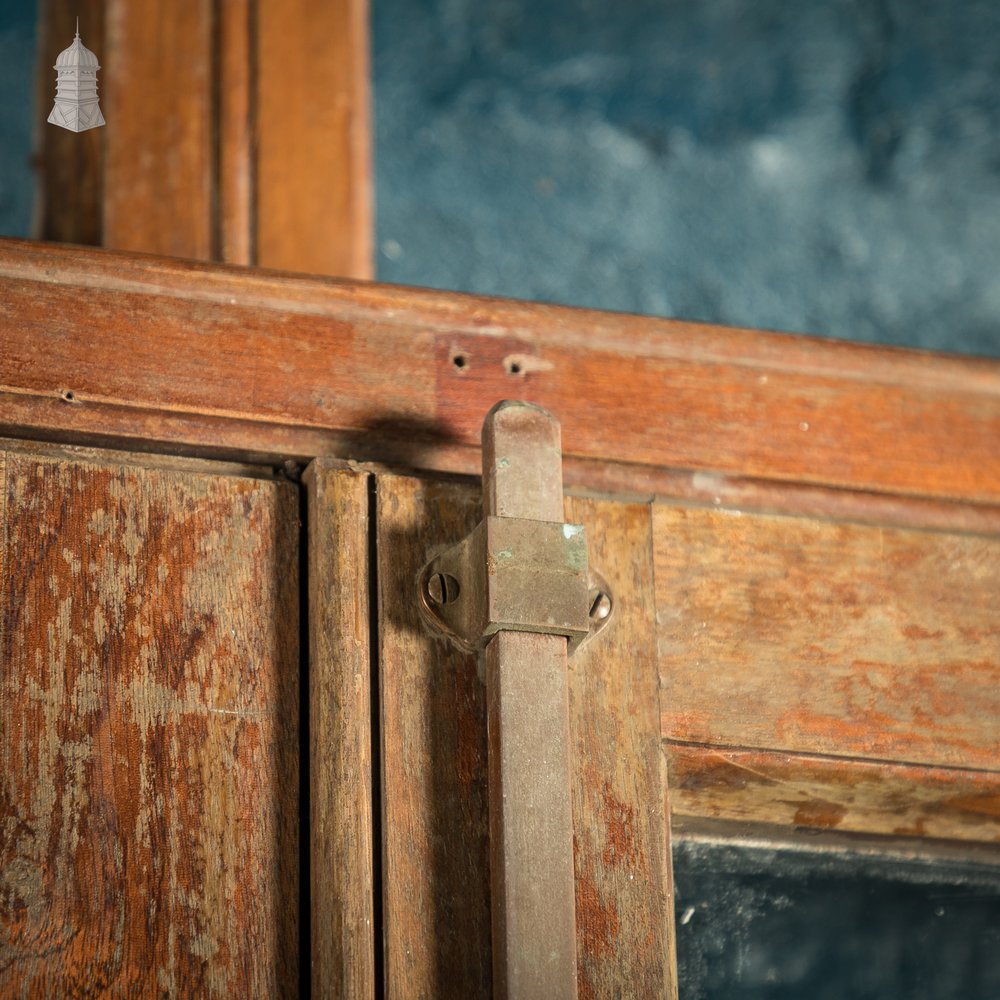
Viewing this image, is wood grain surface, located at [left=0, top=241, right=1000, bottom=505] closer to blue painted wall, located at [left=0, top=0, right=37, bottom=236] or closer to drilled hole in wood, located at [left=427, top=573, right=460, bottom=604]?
drilled hole in wood, located at [left=427, top=573, right=460, bottom=604]

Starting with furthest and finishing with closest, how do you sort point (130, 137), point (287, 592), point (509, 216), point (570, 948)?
point (509, 216) < point (130, 137) < point (287, 592) < point (570, 948)

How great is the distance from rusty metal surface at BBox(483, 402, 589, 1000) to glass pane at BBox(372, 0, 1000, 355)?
1.38 ft

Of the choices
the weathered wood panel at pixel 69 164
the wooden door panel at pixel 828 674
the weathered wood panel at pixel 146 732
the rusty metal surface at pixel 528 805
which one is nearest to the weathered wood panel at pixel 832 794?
the wooden door panel at pixel 828 674

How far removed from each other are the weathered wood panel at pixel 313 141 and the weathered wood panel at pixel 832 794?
A: 460mm

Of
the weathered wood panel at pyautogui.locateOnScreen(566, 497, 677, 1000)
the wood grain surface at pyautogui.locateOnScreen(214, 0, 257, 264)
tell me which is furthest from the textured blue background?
the weathered wood panel at pyautogui.locateOnScreen(566, 497, 677, 1000)

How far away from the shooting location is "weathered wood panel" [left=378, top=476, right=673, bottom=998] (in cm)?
90

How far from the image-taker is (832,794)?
40.1 inches

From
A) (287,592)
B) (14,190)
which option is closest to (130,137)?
(14,190)

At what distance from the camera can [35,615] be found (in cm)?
92

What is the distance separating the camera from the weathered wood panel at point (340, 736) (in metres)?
0.87

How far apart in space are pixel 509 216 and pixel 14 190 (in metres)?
0.37

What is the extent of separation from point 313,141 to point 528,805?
0.60 metres

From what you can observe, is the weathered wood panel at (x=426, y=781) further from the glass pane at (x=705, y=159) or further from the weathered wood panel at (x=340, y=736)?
the glass pane at (x=705, y=159)

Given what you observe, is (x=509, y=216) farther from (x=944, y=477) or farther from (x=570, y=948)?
(x=570, y=948)
